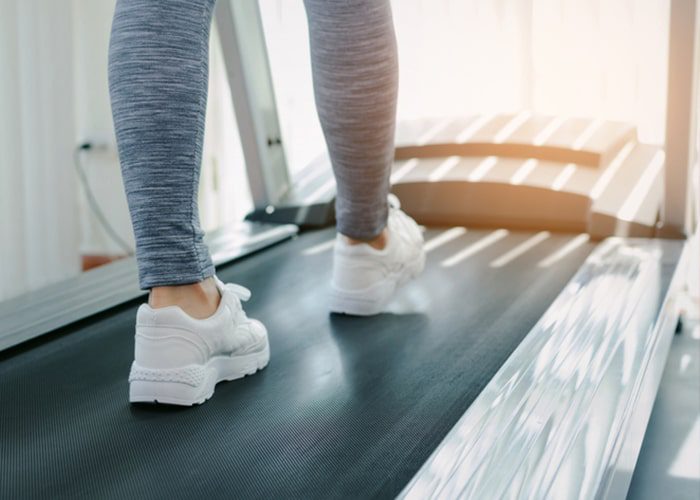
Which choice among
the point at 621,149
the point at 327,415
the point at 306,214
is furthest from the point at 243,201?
the point at 327,415

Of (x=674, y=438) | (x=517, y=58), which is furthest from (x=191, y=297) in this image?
(x=517, y=58)

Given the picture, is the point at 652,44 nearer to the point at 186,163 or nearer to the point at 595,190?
the point at 595,190

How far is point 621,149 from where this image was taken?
7.52ft

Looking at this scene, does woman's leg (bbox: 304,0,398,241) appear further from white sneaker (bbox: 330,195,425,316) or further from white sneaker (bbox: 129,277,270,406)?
white sneaker (bbox: 129,277,270,406)

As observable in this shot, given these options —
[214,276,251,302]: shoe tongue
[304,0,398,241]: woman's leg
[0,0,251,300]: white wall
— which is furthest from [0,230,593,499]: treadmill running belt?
[0,0,251,300]: white wall

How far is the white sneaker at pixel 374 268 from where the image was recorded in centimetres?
139

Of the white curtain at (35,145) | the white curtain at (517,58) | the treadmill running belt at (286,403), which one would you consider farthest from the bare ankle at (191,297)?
the white curtain at (517,58)

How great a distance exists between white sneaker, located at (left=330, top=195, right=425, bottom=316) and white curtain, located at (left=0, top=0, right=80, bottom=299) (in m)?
1.35

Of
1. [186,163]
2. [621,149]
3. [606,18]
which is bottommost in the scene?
[621,149]

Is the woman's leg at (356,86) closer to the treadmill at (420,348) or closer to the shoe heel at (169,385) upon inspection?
the treadmill at (420,348)

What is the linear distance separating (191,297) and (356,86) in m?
0.40

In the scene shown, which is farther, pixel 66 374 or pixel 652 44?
pixel 652 44

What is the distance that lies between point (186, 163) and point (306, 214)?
1.23 meters

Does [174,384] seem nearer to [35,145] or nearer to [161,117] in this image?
[161,117]
